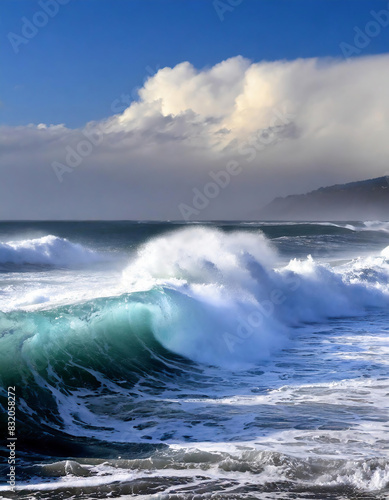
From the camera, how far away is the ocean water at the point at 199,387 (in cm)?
472

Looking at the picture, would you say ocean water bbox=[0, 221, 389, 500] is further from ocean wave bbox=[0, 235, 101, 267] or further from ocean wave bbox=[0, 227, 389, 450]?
ocean wave bbox=[0, 235, 101, 267]

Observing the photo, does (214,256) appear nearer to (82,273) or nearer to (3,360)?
(3,360)

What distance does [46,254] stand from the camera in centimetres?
3319

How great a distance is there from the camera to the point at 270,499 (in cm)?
431

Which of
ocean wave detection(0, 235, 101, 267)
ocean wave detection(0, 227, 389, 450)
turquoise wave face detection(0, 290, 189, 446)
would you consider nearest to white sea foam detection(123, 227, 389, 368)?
ocean wave detection(0, 227, 389, 450)

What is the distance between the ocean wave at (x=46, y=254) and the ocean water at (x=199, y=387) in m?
15.4

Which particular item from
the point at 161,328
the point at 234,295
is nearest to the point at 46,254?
the point at 234,295

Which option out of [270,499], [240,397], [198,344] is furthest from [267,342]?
[270,499]

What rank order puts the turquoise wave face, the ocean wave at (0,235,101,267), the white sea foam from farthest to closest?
the ocean wave at (0,235,101,267) < the white sea foam < the turquoise wave face

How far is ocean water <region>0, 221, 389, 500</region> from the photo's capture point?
472 centimetres

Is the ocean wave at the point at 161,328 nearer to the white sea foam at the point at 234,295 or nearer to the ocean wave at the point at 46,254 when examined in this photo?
the white sea foam at the point at 234,295

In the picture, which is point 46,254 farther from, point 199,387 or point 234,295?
point 199,387

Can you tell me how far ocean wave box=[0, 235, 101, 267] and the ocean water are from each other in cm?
1543

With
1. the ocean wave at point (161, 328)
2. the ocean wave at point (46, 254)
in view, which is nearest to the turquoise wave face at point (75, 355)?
the ocean wave at point (161, 328)
